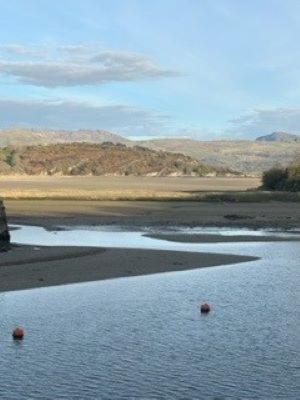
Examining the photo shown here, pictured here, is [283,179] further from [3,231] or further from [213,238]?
[3,231]

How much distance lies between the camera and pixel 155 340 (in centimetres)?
1481

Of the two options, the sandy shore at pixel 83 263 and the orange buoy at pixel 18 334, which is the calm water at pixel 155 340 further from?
the sandy shore at pixel 83 263

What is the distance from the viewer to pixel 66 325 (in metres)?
16.1

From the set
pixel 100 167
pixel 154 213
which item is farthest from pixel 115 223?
pixel 100 167

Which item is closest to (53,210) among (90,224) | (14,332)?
(90,224)

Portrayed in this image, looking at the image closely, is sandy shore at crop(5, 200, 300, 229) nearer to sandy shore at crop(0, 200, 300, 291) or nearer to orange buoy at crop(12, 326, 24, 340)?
sandy shore at crop(0, 200, 300, 291)

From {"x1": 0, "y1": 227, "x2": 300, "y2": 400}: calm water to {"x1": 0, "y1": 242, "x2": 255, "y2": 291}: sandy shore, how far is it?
1.23 meters

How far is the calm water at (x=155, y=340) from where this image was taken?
11.8 metres

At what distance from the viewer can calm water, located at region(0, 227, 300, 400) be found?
38.8 ft

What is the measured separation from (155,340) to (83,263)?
473 inches

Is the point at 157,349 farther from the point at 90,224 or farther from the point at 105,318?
the point at 90,224

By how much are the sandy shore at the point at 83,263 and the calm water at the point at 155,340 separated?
1234 millimetres

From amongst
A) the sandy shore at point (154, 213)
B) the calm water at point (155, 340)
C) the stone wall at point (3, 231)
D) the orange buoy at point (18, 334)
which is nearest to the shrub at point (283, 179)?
the sandy shore at point (154, 213)

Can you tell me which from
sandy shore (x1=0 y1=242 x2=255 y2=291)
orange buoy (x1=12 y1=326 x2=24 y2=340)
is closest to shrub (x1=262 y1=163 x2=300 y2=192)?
sandy shore (x1=0 y1=242 x2=255 y2=291)
